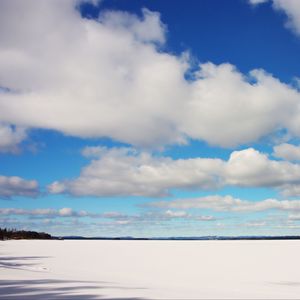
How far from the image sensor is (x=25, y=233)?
4414 inches

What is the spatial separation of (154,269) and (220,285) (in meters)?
6.69

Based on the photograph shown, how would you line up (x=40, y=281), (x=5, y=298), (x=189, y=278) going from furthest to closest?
(x=189, y=278) < (x=40, y=281) < (x=5, y=298)

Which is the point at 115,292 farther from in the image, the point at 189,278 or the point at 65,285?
the point at 189,278

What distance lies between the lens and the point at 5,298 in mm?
10016

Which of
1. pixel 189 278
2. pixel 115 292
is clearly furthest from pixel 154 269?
pixel 115 292

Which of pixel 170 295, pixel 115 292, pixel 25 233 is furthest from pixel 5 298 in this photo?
pixel 25 233

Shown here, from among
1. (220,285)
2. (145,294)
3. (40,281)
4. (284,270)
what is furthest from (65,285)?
(284,270)

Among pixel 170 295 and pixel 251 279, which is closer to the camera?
pixel 170 295

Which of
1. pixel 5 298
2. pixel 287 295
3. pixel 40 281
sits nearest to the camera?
pixel 5 298

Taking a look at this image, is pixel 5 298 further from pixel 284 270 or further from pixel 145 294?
pixel 284 270

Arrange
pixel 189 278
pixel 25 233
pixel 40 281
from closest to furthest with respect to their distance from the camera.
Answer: pixel 40 281 → pixel 189 278 → pixel 25 233

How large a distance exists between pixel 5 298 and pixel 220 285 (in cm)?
744

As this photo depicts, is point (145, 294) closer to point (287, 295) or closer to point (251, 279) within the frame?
point (287, 295)

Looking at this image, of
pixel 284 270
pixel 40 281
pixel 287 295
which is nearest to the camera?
pixel 287 295
